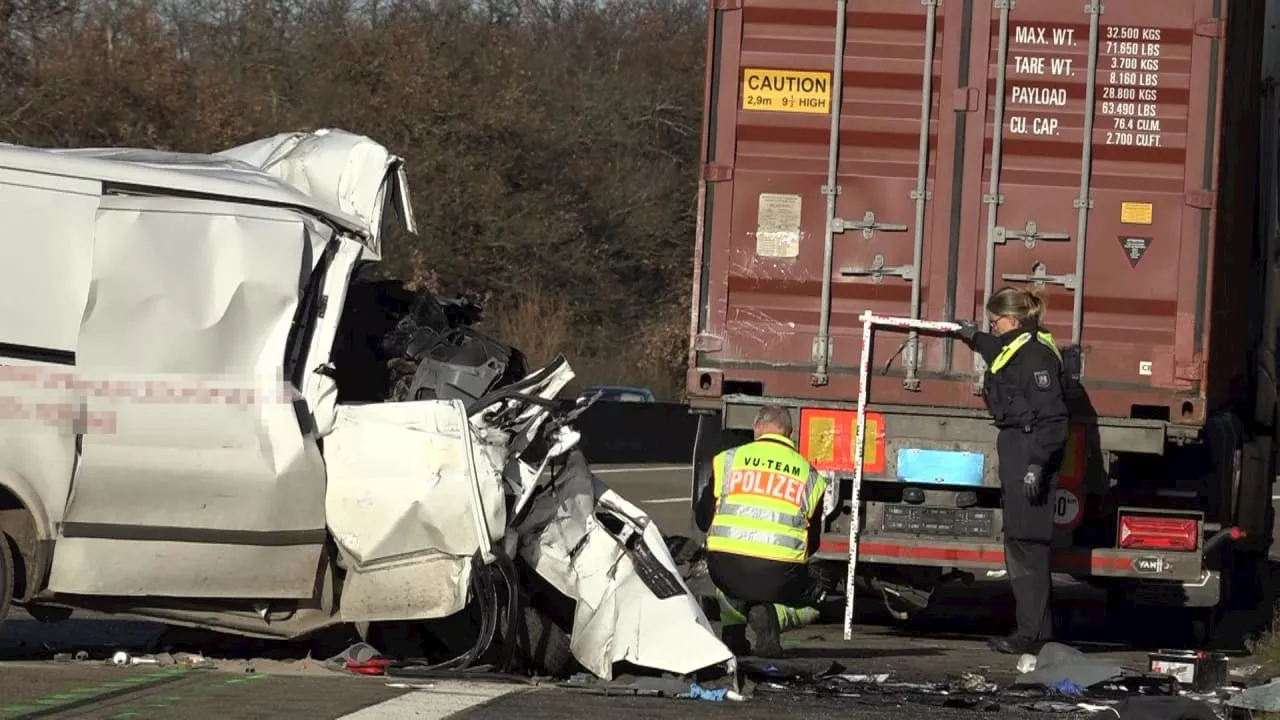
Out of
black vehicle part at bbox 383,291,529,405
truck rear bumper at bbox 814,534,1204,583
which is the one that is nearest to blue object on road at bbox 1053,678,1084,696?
truck rear bumper at bbox 814,534,1204,583

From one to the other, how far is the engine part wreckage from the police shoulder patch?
2.22m

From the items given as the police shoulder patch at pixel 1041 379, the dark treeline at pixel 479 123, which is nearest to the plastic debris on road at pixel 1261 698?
the police shoulder patch at pixel 1041 379

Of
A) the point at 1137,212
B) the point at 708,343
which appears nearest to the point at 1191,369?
the point at 1137,212

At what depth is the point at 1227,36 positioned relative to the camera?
1030 cm

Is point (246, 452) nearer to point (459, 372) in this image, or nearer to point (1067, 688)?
point (459, 372)

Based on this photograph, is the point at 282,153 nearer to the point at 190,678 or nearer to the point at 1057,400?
the point at 190,678

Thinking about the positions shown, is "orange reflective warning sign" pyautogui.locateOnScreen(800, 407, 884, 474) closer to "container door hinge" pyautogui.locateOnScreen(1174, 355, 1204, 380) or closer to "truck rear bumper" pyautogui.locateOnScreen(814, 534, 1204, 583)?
"truck rear bumper" pyautogui.locateOnScreen(814, 534, 1204, 583)

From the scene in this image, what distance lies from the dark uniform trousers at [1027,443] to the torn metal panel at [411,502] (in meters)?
2.87

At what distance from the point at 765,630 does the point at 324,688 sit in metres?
2.37

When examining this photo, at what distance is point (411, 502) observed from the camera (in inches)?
323

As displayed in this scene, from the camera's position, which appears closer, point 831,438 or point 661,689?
point 661,689

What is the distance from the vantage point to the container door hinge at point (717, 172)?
411 inches

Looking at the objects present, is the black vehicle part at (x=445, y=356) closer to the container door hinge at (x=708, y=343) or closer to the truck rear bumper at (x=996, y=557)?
the container door hinge at (x=708, y=343)

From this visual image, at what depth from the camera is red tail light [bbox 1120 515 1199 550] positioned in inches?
418
